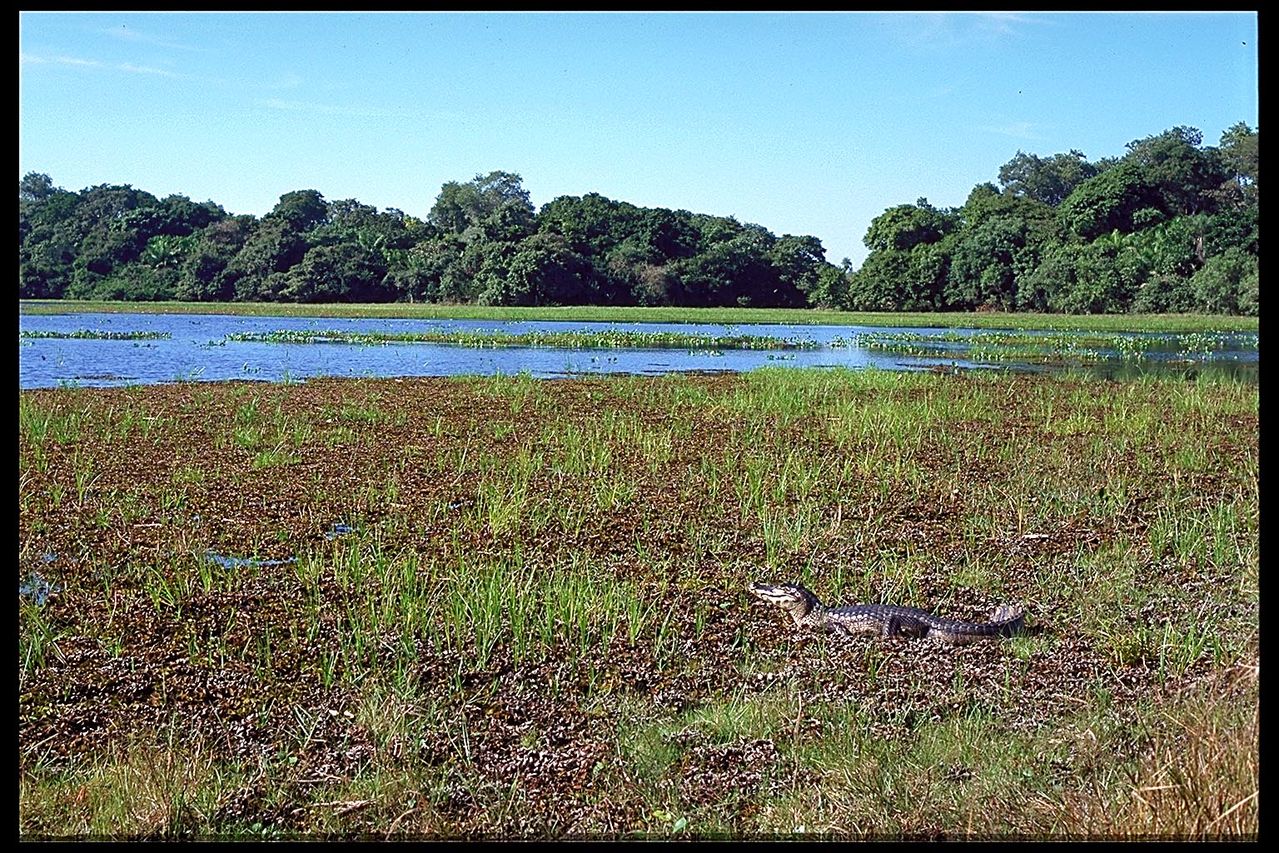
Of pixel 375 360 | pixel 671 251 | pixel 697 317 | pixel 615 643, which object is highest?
pixel 671 251

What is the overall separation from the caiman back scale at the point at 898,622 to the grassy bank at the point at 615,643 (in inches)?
3.7

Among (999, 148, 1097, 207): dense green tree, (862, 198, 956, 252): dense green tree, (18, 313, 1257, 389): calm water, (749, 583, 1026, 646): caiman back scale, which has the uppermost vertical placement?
(999, 148, 1097, 207): dense green tree

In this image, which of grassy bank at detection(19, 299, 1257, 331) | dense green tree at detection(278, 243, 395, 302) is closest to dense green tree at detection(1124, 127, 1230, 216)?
grassy bank at detection(19, 299, 1257, 331)

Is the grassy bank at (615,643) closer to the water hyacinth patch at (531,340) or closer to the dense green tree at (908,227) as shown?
the water hyacinth patch at (531,340)

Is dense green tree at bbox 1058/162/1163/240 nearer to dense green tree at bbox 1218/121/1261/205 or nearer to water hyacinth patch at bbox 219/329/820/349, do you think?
dense green tree at bbox 1218/121/1261/205

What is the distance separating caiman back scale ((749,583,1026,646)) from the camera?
375 cm

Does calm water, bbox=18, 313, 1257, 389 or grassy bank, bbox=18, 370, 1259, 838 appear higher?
calm water, bbox=18, 313, 1257, 389

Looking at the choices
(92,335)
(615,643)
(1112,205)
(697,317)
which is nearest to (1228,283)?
(1112,205)

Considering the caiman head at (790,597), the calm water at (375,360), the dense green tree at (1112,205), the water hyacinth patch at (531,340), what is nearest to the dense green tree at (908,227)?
the dense green tree at (1112,205)

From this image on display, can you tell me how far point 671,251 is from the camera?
159 feet

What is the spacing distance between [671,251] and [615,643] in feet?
150

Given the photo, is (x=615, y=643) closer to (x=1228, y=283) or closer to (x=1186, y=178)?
(x=1228, y=283)

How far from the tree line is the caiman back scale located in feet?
101
